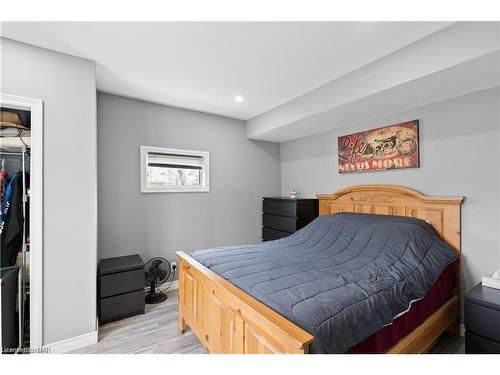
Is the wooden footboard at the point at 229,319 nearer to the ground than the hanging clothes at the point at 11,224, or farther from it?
nearer to the ground

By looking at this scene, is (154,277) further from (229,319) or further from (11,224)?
(229,319)

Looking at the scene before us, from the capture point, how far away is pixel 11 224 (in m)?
2.13

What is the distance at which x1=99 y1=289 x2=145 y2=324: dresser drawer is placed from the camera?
7.60 ft

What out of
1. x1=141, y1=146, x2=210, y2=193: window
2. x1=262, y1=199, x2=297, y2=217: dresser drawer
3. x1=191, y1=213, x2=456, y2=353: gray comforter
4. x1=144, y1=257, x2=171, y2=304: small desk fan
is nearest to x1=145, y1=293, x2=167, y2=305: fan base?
x1=144, y1=257, x2=171, y2=304: small desk fan

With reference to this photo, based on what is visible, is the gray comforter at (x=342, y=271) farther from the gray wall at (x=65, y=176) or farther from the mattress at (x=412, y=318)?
the gray wall at (x=65, y=176)

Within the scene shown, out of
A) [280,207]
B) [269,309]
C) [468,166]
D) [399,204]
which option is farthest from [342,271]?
[280,207]

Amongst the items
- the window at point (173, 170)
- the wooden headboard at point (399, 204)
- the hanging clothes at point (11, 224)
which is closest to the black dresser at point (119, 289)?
the hanging clothes at point (11, 224)

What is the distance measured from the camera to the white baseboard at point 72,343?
187 cm

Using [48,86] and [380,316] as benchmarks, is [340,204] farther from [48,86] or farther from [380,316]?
[48,86]

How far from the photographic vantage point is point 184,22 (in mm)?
1605

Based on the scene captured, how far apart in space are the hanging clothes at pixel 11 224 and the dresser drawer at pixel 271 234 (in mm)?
2914

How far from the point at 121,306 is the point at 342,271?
2192 mm
